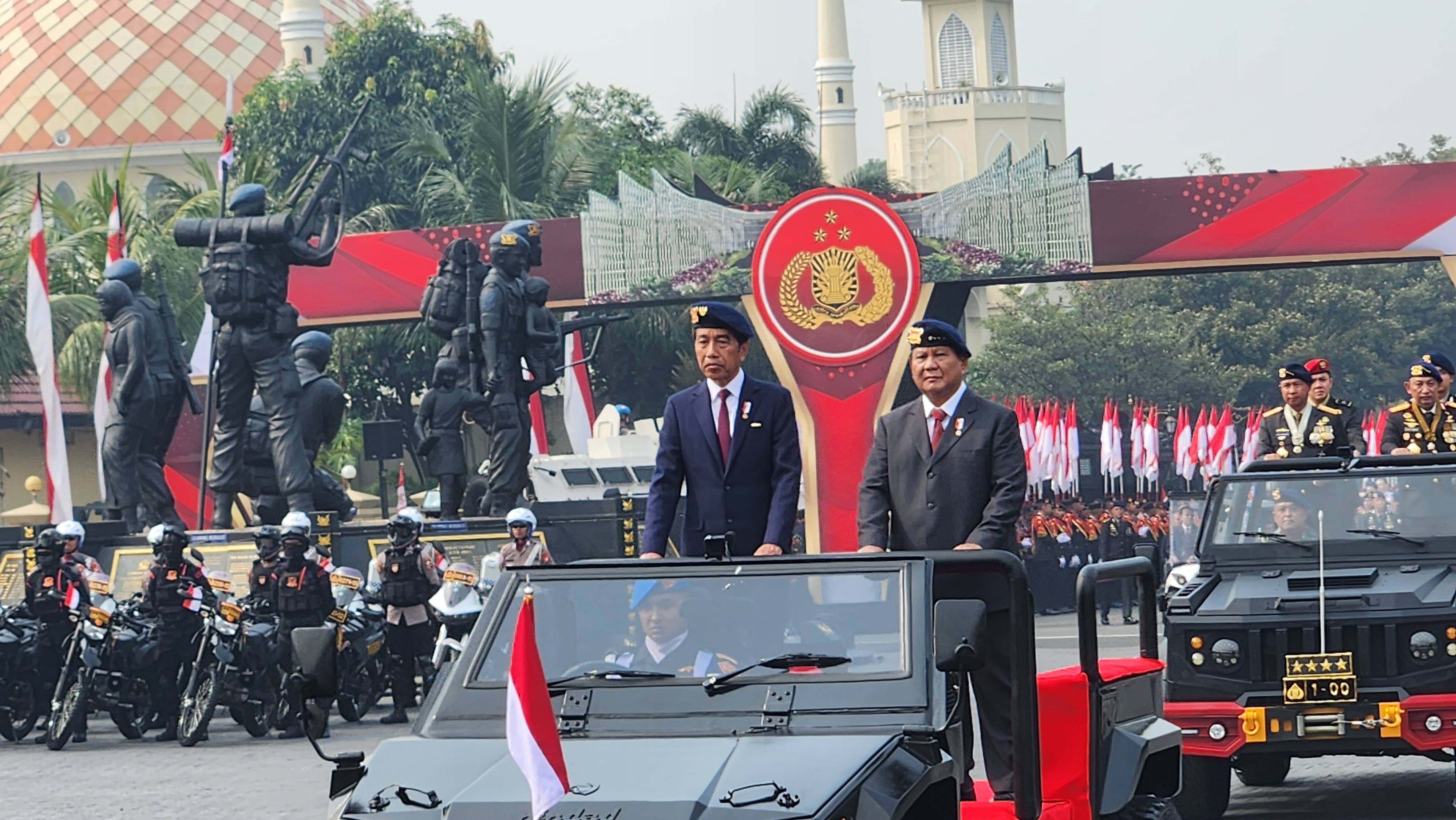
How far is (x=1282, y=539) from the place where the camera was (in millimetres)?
11242

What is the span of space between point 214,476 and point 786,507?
1994 centimetres

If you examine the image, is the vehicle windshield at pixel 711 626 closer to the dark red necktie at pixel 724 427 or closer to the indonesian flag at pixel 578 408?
the dark red necktie at pixel 724 427

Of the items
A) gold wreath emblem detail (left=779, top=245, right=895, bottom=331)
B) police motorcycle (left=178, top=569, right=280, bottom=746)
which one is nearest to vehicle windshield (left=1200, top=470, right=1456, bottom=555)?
police motorcycle (left=178, top=569, right=280, bottom=746)

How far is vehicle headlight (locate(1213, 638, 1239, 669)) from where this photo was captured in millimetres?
10609

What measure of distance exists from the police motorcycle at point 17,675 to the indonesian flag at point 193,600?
128 cm

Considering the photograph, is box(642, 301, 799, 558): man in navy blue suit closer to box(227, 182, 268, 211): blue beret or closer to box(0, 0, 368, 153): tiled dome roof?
box(227, 182, 268, 211): blue beret

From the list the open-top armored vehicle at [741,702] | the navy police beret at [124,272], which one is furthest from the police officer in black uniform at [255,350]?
the open-top armored vehicle at [741,702]

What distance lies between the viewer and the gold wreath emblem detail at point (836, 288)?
33.8 m

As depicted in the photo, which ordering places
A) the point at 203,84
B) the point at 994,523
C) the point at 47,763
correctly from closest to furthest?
the point at 994,523
the point at 47,763
the point at 203,84

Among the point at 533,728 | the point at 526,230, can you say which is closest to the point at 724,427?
the point at 533,728

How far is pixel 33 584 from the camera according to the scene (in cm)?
1880

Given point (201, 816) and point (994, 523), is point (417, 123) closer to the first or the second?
point (201, 816)

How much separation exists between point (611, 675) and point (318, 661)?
0.80m

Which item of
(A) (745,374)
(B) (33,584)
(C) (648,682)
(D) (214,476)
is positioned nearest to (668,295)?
(D) (214,476)
